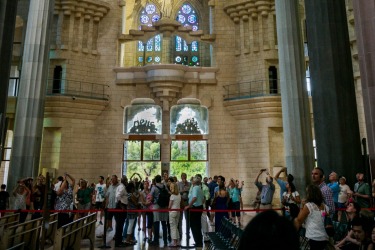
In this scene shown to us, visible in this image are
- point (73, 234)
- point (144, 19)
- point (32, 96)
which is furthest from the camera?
point (144, 19)

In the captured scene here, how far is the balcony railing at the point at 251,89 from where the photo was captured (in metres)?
18.6

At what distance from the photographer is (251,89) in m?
19.0

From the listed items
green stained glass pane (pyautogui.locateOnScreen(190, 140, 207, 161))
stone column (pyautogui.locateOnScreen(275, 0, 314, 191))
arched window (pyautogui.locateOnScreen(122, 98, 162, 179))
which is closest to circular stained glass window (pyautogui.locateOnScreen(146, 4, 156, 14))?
arched window (pyautogui.locateOnScreen(122, 98, 162, 179))

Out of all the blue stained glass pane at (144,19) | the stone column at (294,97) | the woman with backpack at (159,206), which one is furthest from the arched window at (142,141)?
the woman with backpack at (159,206)

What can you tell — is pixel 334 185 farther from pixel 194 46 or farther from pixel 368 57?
pixel 194 46

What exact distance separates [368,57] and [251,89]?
11982 millimetres

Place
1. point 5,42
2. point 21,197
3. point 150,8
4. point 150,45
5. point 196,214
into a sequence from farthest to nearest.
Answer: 1. point 150,8
2. point 150,45
3. point 5,42
4. point 21,197
5. point 196,214

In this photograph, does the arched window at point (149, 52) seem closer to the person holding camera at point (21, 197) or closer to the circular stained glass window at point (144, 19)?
the circular stained glass window at point (144, 19)

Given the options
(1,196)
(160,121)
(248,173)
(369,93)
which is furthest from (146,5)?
(369,93)

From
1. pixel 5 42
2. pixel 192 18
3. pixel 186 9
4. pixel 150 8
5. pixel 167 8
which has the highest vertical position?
pixel 150 8

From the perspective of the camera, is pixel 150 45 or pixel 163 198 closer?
pixel 163 198

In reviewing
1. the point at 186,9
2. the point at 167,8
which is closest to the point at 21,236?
the point at 167,8

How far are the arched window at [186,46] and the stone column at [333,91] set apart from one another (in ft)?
45.0

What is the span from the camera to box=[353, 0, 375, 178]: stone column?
22.4 feet
